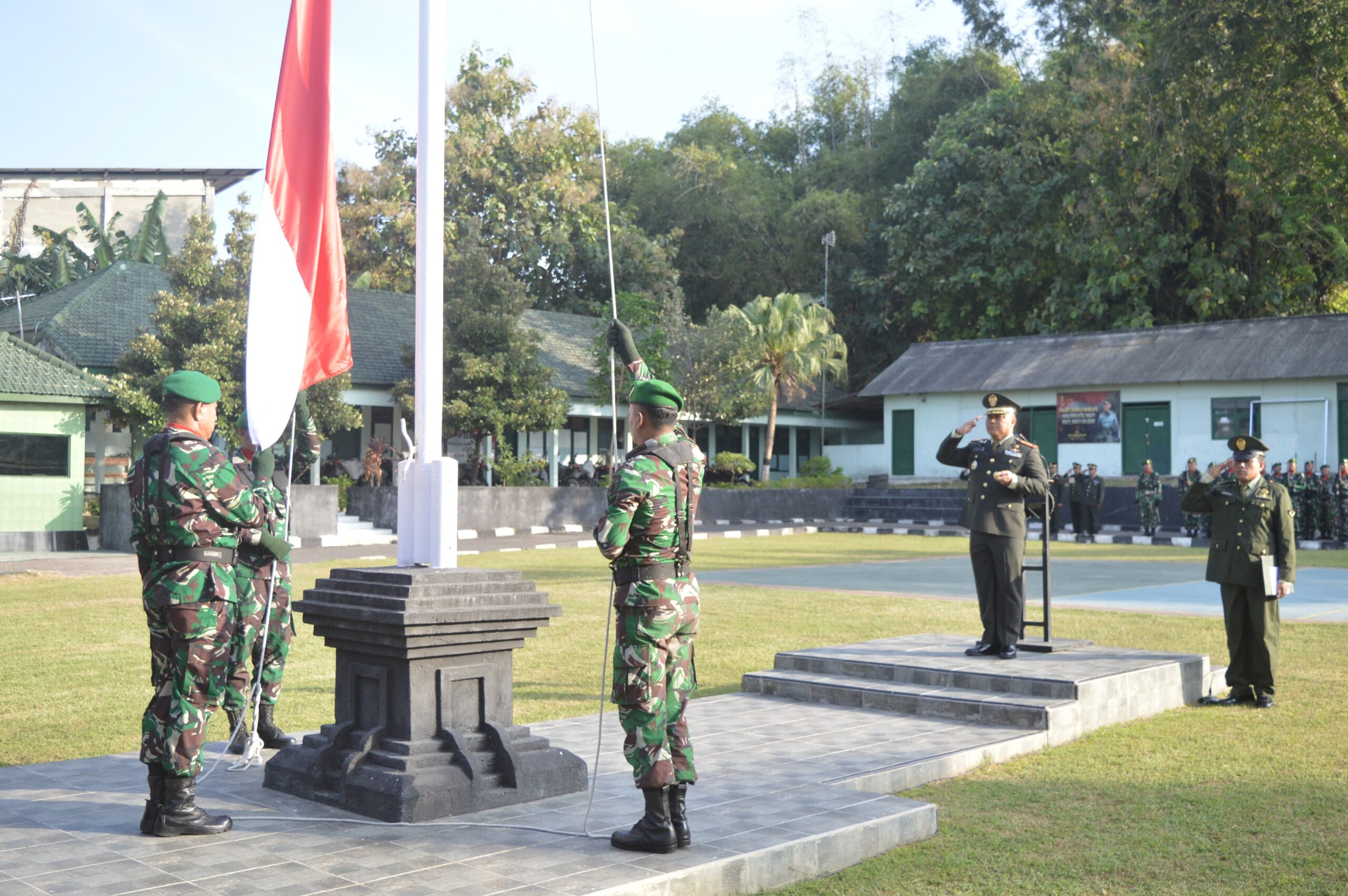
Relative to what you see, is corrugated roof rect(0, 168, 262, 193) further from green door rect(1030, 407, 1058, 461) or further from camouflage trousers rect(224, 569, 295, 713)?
camouflage trousers rect(224, 569, 295, 713)

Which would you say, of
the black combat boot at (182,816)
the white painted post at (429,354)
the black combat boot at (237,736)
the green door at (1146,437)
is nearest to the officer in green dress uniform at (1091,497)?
the green door at (1146,437)

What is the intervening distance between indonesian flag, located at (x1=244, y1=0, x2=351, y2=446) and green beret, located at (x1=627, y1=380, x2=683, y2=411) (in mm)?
1979

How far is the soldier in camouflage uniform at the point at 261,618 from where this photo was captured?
6.71 m

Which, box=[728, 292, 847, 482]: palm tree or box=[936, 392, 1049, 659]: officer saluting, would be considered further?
box=[728, 292, 847, 482]: palm tree

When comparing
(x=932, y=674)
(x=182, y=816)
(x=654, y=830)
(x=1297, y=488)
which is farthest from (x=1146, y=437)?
(x=182, y=816)

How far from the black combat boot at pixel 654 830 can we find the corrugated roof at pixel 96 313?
23764 millimetres

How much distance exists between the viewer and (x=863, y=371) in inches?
1976

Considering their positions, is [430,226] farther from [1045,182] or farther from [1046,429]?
[1045,182]

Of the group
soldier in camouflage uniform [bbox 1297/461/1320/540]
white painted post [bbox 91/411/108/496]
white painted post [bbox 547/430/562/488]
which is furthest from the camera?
white painted post [bbox 547/430/562/488]

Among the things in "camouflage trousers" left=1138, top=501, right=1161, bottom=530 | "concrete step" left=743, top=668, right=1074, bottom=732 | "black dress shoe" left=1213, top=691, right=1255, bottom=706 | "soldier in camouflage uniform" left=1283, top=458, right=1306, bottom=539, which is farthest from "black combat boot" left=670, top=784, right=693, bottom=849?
"camouflage trousers" left=1138, top=501, right=1161, bottom=530

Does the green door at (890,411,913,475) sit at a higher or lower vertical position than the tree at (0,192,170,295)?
lower

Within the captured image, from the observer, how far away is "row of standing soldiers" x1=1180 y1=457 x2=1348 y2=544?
27469 millimetres

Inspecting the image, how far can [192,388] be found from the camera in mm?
5477

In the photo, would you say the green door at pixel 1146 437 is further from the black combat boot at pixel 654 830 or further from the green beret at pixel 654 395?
the black combat boot at pixel 654 830
